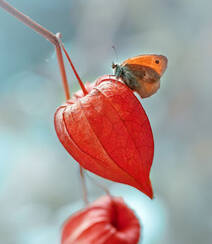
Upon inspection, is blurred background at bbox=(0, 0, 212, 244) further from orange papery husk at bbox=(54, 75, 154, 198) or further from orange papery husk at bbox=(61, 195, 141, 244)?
orange papery husk at bbox=(54, 75, 154, 198)

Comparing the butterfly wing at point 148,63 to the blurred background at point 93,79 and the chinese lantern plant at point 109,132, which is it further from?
the blurred background at point 93,79

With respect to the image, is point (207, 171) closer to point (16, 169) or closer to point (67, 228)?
point (16, 169)

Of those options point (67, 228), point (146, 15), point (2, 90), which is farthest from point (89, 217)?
point (146, 15)

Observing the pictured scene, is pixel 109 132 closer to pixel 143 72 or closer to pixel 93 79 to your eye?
pixel 143 72

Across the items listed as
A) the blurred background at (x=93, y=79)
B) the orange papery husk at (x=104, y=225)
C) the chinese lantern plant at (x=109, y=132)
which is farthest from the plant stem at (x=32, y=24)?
the blurred background at (x=93, y=79)

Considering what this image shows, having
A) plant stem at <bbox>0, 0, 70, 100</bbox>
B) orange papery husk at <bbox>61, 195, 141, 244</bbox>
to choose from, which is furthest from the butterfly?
orange papery husk at <bbox>61, 195, 141, 244</bbox>


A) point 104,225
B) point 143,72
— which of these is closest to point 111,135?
point 143,72
